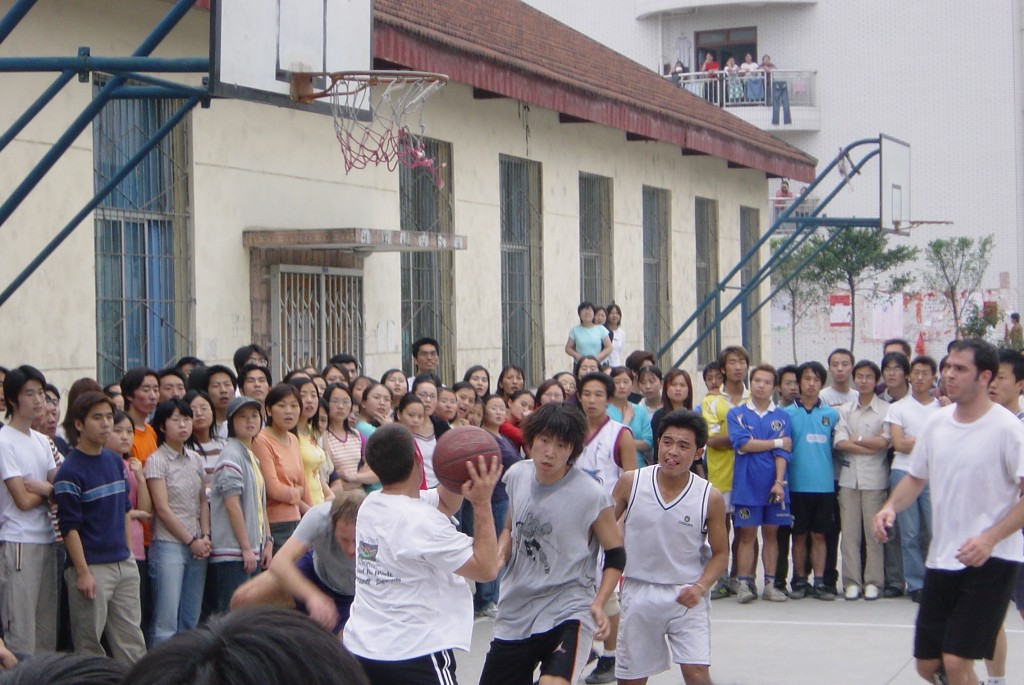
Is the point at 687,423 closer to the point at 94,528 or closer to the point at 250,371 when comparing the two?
the point at 94,528

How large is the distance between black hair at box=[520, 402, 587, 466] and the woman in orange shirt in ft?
8.14

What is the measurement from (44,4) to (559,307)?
9.22m

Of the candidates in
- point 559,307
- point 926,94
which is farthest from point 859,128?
point 559,307

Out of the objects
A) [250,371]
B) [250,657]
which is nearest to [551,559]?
[250,371]

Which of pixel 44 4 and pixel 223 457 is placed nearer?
pixel 223 457

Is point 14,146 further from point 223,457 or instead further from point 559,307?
point 559,307

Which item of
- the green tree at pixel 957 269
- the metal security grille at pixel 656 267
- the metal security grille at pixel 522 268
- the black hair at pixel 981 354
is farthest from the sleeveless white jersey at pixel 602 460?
the green tree at pixel 957 269

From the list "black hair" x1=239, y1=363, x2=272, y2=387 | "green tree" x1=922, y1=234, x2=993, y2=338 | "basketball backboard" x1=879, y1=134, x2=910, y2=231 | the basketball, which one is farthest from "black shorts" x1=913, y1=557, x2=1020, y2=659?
"green tree" x1=922, y1=234, x2=993, y2=338

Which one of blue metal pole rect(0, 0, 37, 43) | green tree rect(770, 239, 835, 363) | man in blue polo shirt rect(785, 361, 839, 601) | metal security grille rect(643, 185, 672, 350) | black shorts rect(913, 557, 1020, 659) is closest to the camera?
black shorts rect(913, 557, 1020, 659)

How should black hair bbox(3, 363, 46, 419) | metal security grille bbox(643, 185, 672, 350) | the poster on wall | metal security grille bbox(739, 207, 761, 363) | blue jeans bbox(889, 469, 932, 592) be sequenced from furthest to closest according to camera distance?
the poster on wall → metal security grille bbox(739, 207, 761, 363) → metal security grille bbox(643, 185, 672, 350) → blue jeans bbox(889, 469, 932, 592) → black hair bbox(3, 363, 46, 419)

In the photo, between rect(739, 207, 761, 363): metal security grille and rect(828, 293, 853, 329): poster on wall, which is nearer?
rect(739, 207, 761, 363): metal security grille

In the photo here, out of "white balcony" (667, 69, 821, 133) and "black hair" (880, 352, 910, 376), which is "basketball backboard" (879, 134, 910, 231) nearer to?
"black hair" (880, 352, 910, 376)

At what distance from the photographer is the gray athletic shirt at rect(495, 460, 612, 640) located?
243 inches

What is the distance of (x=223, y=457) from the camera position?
26.9 feet
